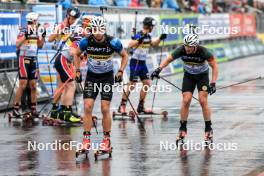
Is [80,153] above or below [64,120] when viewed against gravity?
above

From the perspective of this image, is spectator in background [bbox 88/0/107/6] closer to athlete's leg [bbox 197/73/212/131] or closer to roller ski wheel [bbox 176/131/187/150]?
athlete's leg [bbox 197/73/212/131]

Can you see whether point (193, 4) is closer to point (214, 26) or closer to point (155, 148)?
point (214, 26)

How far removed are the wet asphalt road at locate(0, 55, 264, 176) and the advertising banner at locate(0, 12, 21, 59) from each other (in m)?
2.25

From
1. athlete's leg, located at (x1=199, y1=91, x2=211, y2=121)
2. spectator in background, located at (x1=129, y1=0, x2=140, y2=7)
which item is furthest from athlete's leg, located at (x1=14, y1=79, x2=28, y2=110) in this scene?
spectator in background, located at (x1=129, y1=0, x2=140, y2=7)

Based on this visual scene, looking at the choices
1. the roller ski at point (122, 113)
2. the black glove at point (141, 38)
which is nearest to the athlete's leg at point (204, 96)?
the roller ski at point (122, 113)

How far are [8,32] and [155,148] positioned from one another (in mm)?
8141

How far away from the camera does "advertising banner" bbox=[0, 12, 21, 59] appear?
20.5m

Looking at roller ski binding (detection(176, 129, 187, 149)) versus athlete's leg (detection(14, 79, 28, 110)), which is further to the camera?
athlete's leg (detection(14, 79, 28, 110))

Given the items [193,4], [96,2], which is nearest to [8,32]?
[96,2]

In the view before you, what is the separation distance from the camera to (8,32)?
68.2 ft

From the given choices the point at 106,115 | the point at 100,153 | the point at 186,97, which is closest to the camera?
the point at 100,153

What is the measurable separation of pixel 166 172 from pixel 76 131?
4.92 m

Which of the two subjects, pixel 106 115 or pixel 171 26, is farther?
pixel 171 26

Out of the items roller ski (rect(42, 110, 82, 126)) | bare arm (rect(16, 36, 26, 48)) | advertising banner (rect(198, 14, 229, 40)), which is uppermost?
bare arm (rect(16, 36, 26, 48))
